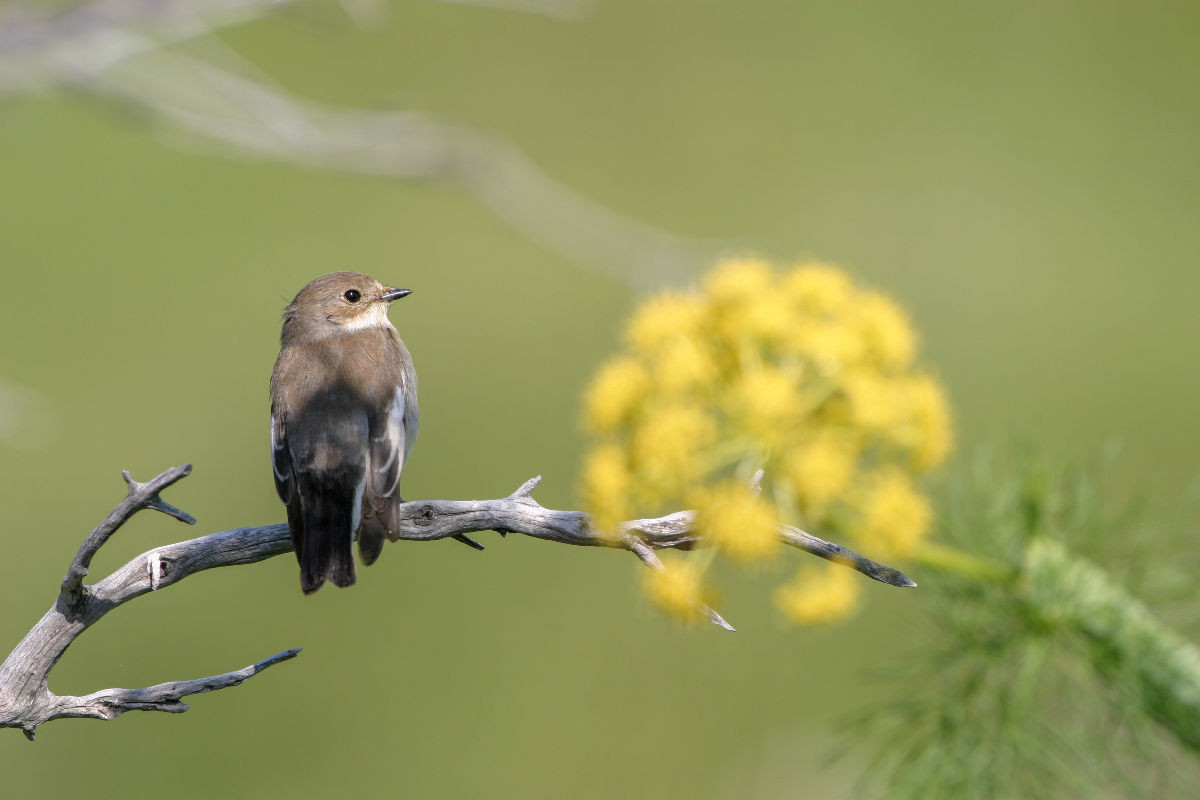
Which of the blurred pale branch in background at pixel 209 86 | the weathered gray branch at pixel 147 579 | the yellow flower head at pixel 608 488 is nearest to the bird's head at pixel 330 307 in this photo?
the blurred pale branch in background at pixel 209 86

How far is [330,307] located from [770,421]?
2027 millimetres

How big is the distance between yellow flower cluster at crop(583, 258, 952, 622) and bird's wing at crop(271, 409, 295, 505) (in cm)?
126

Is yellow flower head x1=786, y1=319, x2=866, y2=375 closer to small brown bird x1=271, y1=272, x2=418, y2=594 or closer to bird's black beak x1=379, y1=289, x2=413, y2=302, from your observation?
small brown bird x1=271, y1=272, x2=418, y2=594

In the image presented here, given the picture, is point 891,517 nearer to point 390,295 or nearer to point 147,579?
point 147,579

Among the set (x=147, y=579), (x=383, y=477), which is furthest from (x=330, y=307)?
(x=147, y=579)

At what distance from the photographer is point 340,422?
2803 mm

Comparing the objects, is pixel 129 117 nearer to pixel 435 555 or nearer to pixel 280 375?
pixel 280 375

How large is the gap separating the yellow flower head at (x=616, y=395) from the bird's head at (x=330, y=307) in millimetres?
1697

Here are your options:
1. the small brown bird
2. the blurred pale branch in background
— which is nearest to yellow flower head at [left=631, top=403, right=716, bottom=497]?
the small brown bird

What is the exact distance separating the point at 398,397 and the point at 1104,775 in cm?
185

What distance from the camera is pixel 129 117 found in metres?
3.03

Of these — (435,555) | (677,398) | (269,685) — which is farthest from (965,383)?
(677,398)

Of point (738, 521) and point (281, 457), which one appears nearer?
point (738, 521)

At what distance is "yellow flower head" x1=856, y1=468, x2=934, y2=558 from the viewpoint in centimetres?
158
